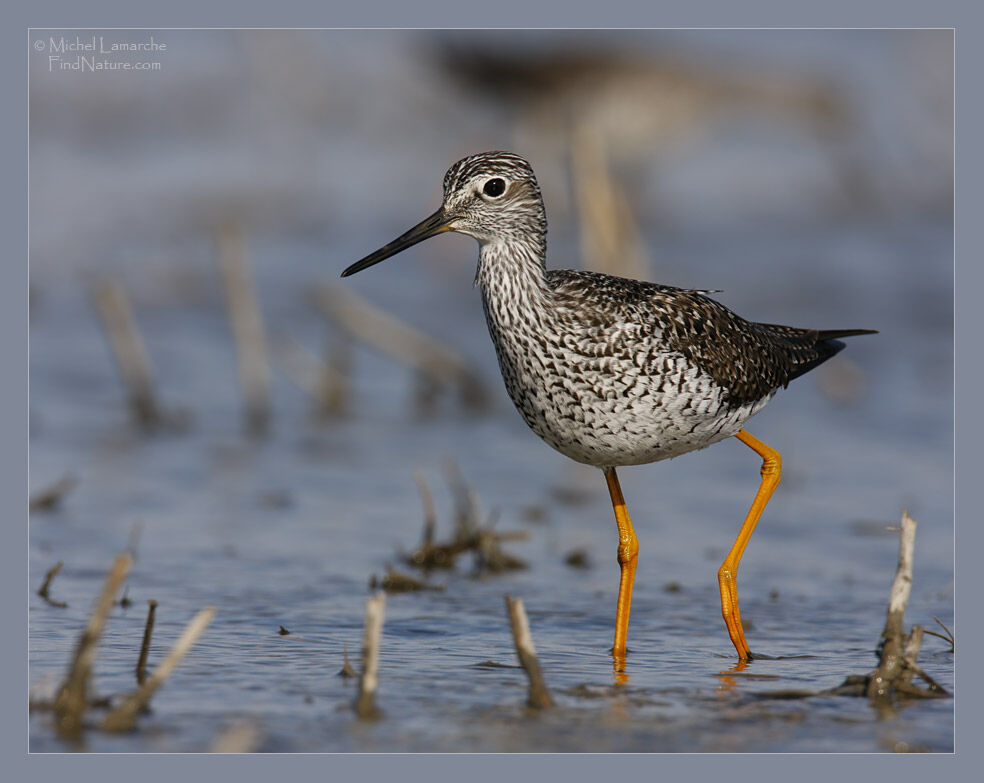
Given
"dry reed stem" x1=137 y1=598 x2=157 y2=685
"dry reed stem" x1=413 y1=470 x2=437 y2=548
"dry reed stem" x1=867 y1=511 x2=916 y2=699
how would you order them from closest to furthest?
"dry reed stem" x1=867 y1=511 x2=916 y2=699 → "dry reed stem" x1=137 y1=598 x2=157 y2=685 → "dry reed stem" x1=413 y1=470 x2=437 y2=548

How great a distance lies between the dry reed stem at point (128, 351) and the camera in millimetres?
12375

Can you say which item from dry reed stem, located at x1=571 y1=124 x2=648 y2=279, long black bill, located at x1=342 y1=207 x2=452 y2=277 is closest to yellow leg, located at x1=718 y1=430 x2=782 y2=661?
long black bill, located at x1=342 y1=207 x2=452 y2=277

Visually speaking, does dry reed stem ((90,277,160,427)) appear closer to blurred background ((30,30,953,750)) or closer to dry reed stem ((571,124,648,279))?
blurred background ((30,30,953,750))

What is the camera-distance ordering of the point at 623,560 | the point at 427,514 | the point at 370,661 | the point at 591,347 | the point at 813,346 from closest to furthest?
1. the point at 370,661
2. the point at 591,347
3. the point at 623,560
4. the point at 813,346
5. the point at 427,514

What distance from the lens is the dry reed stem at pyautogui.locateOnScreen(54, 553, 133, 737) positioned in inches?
216

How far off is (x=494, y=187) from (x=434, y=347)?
6372 mm

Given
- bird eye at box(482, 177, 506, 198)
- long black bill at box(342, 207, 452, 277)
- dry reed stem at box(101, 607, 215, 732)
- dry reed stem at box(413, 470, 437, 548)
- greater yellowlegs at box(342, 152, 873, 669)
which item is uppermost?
bird eye at box(482, 177, 506, 198)

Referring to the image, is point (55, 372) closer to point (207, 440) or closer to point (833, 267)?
point (207, 440)

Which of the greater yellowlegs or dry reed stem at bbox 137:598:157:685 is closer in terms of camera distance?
dry reed stem at bbox 137:598:157:685

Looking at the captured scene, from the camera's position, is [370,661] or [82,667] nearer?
[82,667]

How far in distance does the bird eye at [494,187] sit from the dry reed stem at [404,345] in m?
6.02

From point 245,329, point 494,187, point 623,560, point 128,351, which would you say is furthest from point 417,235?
point 128,351

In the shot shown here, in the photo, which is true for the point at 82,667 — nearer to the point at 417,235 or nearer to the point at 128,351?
the point at 417,235

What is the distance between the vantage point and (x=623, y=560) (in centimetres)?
807
